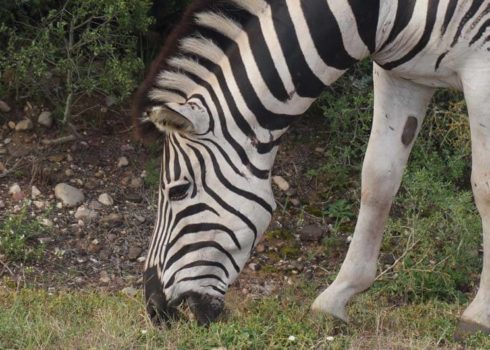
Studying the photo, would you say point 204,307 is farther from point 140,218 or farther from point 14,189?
point 14,189

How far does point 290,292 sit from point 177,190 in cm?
194

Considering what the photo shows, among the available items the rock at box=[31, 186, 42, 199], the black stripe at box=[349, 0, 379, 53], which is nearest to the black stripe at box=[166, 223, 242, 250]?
the black stripe at box=[349, 0, 379, 53]

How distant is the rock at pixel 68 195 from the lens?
7.62 m

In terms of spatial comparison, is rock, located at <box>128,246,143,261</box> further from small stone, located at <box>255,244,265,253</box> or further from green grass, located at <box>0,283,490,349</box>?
small stone, located at <box>255,244,265,253</box>

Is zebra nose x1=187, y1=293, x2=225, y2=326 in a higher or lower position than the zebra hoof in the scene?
lower

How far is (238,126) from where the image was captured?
493cm

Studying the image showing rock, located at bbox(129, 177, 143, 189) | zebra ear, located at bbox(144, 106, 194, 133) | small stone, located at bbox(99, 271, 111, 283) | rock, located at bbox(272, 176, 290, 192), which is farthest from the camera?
rock, located at bbox(272, 176, 290, 192)

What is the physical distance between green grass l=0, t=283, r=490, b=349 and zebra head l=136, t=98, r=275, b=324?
187 mm

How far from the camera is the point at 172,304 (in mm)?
5035

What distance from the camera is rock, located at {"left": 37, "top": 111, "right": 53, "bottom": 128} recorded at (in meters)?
8.24

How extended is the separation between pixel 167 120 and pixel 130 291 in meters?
2.19

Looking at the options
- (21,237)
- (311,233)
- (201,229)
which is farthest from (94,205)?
(201,229)

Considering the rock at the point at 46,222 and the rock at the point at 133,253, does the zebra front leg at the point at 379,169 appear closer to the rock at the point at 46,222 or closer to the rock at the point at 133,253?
the rock at the point at 133,253

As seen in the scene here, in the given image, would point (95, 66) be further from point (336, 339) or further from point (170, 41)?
point (336, 339)
